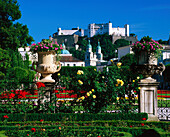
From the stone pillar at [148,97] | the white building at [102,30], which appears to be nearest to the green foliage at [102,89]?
the stone pillar at [148,97]

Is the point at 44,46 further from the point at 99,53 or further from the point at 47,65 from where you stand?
the point at 99,53

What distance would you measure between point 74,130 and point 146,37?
4.51 metres

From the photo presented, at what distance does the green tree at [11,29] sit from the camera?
24.9 m

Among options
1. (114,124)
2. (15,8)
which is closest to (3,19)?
(15,8)

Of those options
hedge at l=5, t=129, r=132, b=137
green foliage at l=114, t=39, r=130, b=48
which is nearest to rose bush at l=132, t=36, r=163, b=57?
hedge at l=5, t=129, r=132, b=137

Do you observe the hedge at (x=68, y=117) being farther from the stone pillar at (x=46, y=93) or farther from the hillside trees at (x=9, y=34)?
the hillside trees at (x=9, y=34)

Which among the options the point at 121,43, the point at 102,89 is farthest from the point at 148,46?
the point at 121,43

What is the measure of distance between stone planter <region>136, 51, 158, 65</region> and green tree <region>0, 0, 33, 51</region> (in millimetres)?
17227

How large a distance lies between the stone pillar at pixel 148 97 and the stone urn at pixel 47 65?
3.06 meters

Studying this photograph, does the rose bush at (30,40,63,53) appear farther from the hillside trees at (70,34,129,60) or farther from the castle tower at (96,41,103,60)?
the hillside trees at (70,34,129,60)

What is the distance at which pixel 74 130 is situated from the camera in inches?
259

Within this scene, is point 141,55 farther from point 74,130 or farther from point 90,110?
point 74,130

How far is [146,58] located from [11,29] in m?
18.1

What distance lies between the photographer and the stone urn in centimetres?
993
